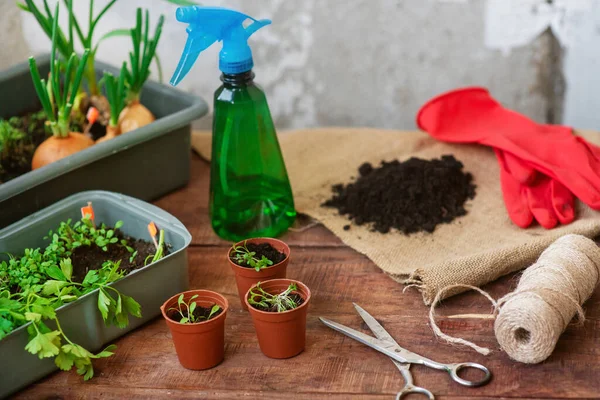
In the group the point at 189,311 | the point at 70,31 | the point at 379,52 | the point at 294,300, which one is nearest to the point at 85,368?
the point at 189,311

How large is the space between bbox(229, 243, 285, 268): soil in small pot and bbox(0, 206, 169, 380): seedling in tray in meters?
0.13

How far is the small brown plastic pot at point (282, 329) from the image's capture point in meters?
0.83

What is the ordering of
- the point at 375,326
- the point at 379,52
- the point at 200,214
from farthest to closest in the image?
1. the point at 379,52
2. the point at 200,214
3. the point at 375,326

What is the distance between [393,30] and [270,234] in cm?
55

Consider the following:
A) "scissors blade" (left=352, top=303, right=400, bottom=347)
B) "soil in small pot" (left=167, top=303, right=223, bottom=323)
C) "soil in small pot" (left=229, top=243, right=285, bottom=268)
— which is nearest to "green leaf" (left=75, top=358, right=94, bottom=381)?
"soil in small pot" (left=167, top=303, right=223, bottom=323)

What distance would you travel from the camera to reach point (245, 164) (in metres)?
1.09

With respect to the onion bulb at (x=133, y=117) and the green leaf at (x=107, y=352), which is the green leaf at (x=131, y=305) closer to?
the green leaf at (x=107, y=352)

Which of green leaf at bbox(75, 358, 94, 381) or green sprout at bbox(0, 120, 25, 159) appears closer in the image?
green leaf at bbox(75, 358, 94, 381)

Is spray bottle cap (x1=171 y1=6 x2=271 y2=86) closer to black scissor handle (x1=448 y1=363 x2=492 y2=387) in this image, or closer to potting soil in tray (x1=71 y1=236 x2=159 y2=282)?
potting soil in tray (x1=71 y1=236 x2=159 y2=282)

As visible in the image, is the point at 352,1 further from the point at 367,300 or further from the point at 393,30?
the point at 367,300

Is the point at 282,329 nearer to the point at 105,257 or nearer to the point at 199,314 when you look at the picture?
the point at 199,314

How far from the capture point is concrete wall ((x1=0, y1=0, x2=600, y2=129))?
144cm

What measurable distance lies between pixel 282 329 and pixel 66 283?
0.81 feet

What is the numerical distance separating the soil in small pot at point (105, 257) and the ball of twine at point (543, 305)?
0.36 m
